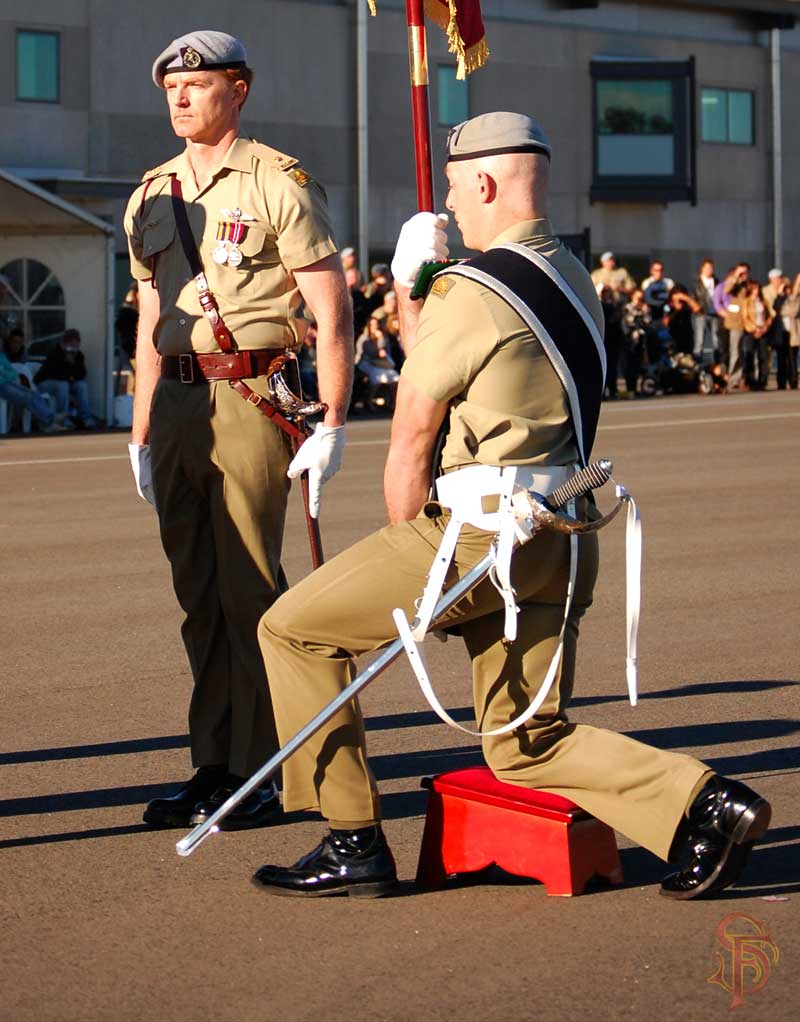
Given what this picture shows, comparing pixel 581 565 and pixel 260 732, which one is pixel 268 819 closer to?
pixel 260 732

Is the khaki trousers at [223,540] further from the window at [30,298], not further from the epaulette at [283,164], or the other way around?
the window at [30,298]

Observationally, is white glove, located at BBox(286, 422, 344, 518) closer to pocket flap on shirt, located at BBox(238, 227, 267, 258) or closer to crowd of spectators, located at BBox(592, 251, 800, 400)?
pocket flap on shirt, located at BBox(238, 227, 267, 258)

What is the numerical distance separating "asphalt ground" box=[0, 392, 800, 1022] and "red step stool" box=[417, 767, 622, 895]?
0.07 m

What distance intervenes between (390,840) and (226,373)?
1.46 meters

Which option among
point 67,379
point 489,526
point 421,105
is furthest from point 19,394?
point 489,526

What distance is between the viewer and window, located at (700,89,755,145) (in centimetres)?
4297

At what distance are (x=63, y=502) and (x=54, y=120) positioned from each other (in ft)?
65.8

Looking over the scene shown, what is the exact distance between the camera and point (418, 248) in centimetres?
498

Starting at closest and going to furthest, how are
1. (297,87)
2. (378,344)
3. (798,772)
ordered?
(798,772), (378,344), (297,87)

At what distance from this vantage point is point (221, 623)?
5789 mm

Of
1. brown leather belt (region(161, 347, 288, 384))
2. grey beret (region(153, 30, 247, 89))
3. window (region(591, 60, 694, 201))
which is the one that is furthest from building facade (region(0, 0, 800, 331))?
brown leather belt (region(161, 347, 288, 384))

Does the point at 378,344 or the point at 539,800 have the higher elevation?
the point at 378,344

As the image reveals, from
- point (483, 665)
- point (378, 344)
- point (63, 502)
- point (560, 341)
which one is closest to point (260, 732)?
point (483, 665)

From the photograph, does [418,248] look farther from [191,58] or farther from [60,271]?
[60,271]
